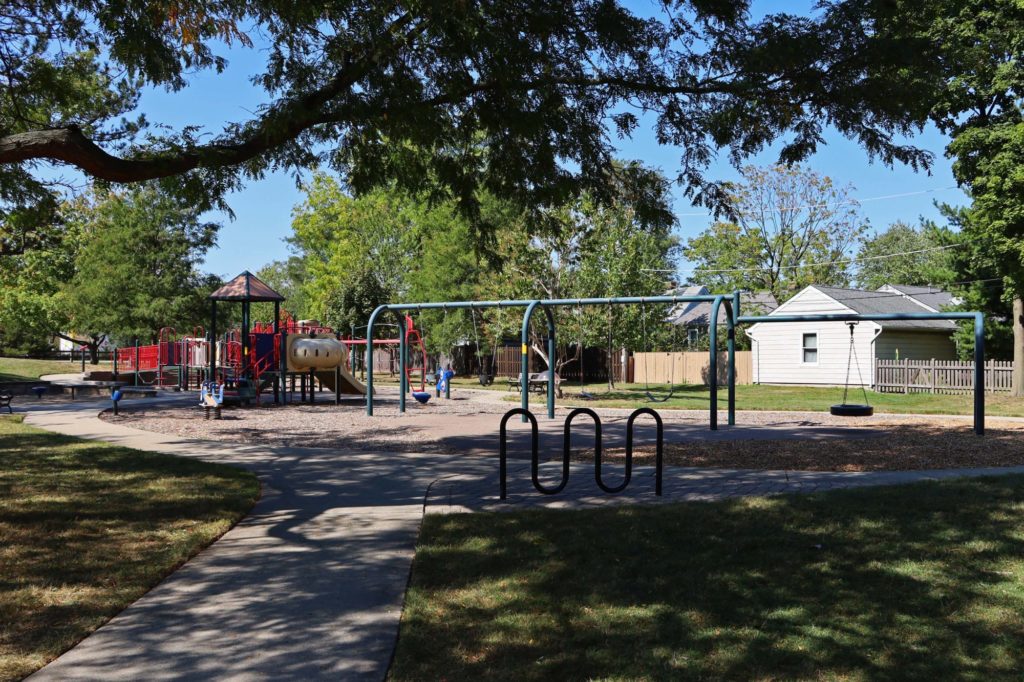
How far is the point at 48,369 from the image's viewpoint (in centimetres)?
4194

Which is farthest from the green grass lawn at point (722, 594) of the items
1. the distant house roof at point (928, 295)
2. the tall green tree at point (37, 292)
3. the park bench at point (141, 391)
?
the distant house roof at point (928, 295)

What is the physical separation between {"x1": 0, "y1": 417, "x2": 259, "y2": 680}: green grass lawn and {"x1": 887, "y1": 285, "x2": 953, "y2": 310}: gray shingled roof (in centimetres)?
3475

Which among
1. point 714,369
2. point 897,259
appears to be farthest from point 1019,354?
point 897,259

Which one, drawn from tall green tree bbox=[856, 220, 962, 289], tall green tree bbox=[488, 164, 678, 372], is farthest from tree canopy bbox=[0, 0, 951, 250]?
tall green tree bbox=[856, 220, 962, 289]

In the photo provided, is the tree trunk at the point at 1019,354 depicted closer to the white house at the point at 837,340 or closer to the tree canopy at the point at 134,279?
the white house at the point at 837,340

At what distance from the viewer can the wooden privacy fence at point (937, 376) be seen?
2767 centimetres

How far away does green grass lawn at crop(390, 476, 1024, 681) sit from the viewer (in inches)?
162

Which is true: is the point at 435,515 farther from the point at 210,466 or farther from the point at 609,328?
the point at 609,328

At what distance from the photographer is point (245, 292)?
2272 cm

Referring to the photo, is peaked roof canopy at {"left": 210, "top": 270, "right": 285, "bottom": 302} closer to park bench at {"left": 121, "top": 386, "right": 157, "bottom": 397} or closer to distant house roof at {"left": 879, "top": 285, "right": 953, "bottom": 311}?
park bench at {"left": 121, "top": 386, "right": 157, "bottom": 397}

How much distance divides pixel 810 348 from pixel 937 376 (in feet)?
20.1

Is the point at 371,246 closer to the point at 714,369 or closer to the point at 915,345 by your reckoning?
the point at 915,345

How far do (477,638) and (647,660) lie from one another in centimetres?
94

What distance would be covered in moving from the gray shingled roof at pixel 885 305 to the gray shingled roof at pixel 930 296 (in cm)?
87
